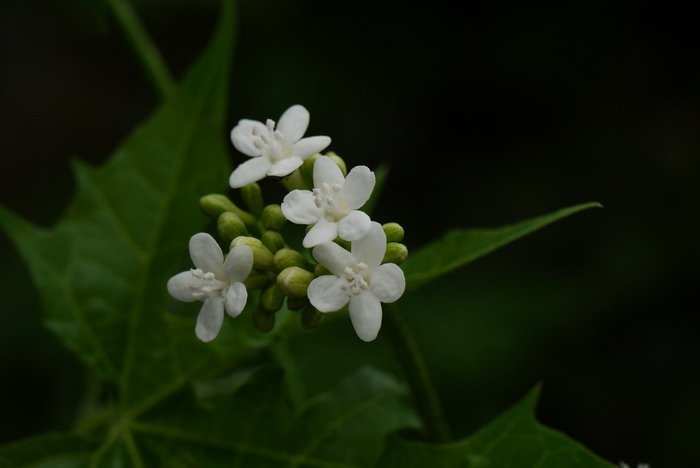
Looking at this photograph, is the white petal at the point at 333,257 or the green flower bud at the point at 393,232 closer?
the white petal at the point at 333,257

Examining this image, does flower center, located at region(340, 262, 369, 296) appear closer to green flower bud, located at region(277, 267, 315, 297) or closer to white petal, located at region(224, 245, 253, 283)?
green flower bud, located at region(277, 267, 315, 297)

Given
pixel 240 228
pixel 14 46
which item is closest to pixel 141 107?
pixel 14 46

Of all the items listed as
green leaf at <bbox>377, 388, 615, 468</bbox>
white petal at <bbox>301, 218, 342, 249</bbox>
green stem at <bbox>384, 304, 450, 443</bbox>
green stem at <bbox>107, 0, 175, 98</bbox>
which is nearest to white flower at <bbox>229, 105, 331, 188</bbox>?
white petal at <bbox>301, 218, 342, 249</bbox>

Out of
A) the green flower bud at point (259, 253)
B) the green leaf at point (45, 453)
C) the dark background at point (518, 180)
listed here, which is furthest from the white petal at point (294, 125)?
the dark background at point (518, 180)

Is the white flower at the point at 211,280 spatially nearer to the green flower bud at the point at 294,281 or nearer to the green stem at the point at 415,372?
the green flower bud at the point at 294,281

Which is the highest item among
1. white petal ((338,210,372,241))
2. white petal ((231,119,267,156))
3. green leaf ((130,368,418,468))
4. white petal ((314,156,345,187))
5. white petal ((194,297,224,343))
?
white petal ((231,119,267,156))

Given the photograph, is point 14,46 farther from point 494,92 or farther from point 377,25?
point 494,92
